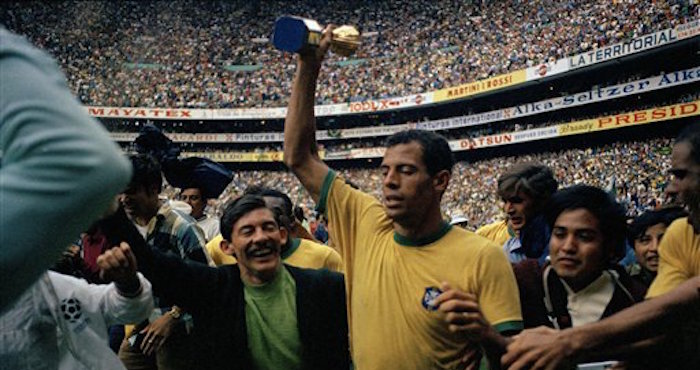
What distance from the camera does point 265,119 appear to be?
4106 cm

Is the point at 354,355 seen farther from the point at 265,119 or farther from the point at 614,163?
the point at 265,119

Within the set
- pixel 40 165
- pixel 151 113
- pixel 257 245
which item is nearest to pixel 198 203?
pixel 257 245

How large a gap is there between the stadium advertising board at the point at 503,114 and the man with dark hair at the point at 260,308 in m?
16.2

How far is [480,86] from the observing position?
32969 mm

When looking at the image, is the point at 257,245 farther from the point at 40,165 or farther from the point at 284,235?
the point at 40,165

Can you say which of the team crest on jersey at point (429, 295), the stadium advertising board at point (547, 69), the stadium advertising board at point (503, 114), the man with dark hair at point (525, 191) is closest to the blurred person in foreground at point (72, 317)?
the team crest on jersey at point (429, 295)

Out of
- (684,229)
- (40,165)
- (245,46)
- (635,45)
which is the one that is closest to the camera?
(40,165)

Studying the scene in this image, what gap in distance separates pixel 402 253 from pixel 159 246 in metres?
1.63

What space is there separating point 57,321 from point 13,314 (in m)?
0.15

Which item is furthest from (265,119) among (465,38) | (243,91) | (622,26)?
(622,26)

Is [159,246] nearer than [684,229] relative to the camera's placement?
No

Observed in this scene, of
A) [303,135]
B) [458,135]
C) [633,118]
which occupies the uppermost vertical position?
[458,135]

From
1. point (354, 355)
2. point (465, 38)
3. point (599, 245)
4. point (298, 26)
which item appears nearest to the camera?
point (298, 26)

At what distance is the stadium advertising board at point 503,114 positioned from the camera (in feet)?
83.3
